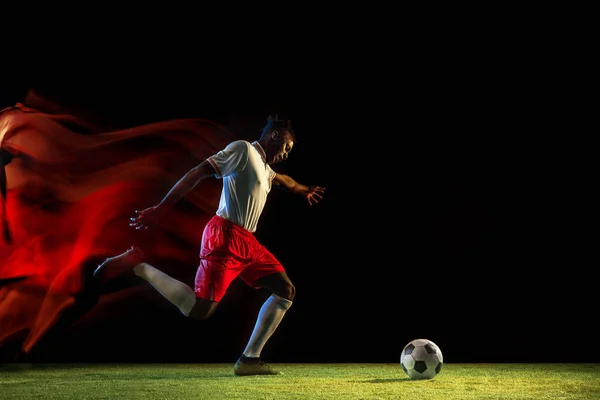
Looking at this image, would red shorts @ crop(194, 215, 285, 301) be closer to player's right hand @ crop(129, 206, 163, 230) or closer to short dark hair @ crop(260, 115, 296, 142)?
player's right hand @ crop(129, 206, 163, 230)

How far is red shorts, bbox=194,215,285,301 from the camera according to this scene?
402cm

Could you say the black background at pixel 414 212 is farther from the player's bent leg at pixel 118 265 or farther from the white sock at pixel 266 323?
the player's bent leg at pixel 118 265

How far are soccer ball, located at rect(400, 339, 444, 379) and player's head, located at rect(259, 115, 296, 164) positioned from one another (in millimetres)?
1380

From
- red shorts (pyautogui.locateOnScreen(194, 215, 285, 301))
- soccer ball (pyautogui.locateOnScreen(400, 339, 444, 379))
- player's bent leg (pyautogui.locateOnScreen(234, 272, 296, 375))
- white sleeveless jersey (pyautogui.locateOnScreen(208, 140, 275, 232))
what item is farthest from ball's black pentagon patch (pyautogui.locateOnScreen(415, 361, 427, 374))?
white sleeveless jersey (pyautogui.locateOnScreen(208, 140, 275, 232))

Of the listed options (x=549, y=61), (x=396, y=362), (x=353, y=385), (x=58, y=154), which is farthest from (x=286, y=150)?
(x=549, y=61)

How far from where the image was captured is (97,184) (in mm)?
5355

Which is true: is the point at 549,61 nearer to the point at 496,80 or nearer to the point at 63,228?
the point at 496,80

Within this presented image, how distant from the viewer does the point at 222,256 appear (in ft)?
13.2

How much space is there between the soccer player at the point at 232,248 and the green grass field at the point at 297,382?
0.41 metres

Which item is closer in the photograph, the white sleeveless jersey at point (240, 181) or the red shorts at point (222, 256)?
the red shorts at point (222, 256)

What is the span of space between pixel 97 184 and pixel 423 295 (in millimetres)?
2727

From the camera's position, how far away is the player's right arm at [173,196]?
384cm

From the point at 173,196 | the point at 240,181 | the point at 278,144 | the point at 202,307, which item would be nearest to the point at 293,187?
the point at 278,144

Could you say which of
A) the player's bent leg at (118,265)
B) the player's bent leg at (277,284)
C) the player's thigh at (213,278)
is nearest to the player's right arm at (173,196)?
the player's bent leg at (118,265)
